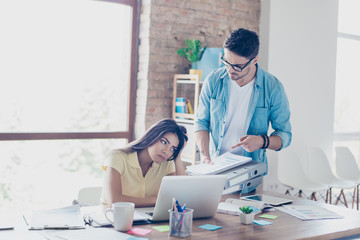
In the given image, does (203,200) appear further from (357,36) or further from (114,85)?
(357,36)

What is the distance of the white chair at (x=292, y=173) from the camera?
476 centimetres

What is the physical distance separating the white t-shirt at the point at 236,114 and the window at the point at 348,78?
3473mm

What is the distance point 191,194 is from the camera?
6.66ft

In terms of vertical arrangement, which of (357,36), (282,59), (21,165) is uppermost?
(357,36)

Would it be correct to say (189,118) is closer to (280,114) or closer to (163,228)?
(280,114)

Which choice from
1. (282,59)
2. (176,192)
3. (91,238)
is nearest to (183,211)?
→ (176,192)

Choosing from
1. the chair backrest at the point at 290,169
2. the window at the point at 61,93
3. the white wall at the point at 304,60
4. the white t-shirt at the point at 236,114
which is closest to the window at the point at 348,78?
the white wall at the point at 304,60

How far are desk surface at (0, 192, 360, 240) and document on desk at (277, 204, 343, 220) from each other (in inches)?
1.5

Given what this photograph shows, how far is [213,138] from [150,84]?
168 cm

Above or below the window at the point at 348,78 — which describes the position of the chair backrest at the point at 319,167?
below

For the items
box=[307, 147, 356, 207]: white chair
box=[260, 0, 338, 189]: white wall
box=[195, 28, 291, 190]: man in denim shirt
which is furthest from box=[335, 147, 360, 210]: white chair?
box=[195, 28, 291, 190]: man in denim shirt

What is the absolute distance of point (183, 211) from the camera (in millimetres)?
1904

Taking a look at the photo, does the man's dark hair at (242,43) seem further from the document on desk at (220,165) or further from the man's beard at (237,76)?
the document on desk at (220,165)

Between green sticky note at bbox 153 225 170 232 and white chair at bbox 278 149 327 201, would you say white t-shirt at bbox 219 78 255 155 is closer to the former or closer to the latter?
green sticky note at bbox 153 225 170 232
